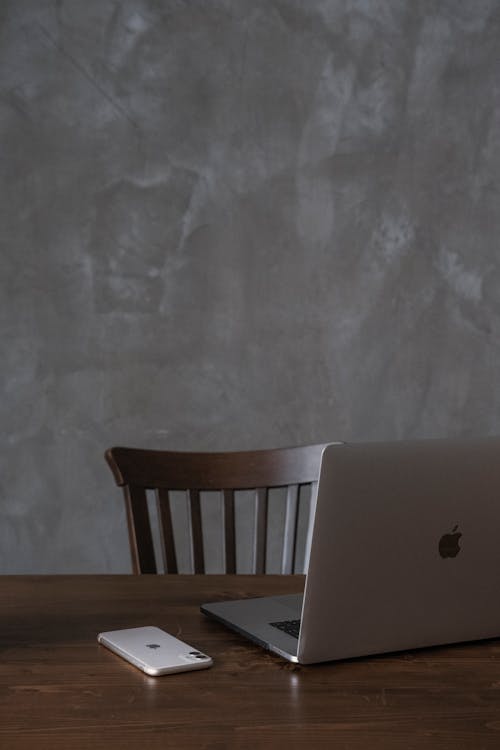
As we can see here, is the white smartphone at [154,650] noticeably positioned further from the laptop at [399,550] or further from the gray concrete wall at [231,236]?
the gray concrete wall at [231,236]

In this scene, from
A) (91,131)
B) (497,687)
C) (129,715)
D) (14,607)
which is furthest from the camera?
(91,131)

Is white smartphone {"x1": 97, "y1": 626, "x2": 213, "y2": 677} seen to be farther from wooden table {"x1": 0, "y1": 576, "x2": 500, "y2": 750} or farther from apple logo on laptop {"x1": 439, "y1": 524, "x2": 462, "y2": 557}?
apple logo on laptop {"x1": 439, "y1": 524, "x2": 462, "y2": 557}

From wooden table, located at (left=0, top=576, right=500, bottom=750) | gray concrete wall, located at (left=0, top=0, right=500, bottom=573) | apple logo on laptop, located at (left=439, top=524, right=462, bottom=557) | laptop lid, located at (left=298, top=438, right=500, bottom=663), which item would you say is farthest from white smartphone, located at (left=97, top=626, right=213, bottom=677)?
gray concrete wall, located at (left=0, top=0, right=500, bottom=573)

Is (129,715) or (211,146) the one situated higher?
(211,146)

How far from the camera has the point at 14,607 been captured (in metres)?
1.25

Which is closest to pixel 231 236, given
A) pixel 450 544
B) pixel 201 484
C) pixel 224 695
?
pixel 201 484

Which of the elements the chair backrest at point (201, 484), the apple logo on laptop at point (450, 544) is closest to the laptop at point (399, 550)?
the apple logo on laptop at point (450, 544)

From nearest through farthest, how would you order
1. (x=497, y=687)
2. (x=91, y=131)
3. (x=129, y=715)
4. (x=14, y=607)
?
(x=129, y=715)
(x=497, y=687)
(x=14, y=607)
(x=91, y=131)

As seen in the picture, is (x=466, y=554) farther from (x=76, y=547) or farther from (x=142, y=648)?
(x=76, y=547)

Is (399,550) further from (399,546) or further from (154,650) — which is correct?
(154,650)

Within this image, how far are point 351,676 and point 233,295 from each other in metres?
1.93

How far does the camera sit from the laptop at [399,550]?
96cm

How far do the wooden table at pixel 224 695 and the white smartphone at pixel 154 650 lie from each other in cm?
1

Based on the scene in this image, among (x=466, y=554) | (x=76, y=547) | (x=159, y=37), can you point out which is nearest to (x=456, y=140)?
(x=159, y=37)
